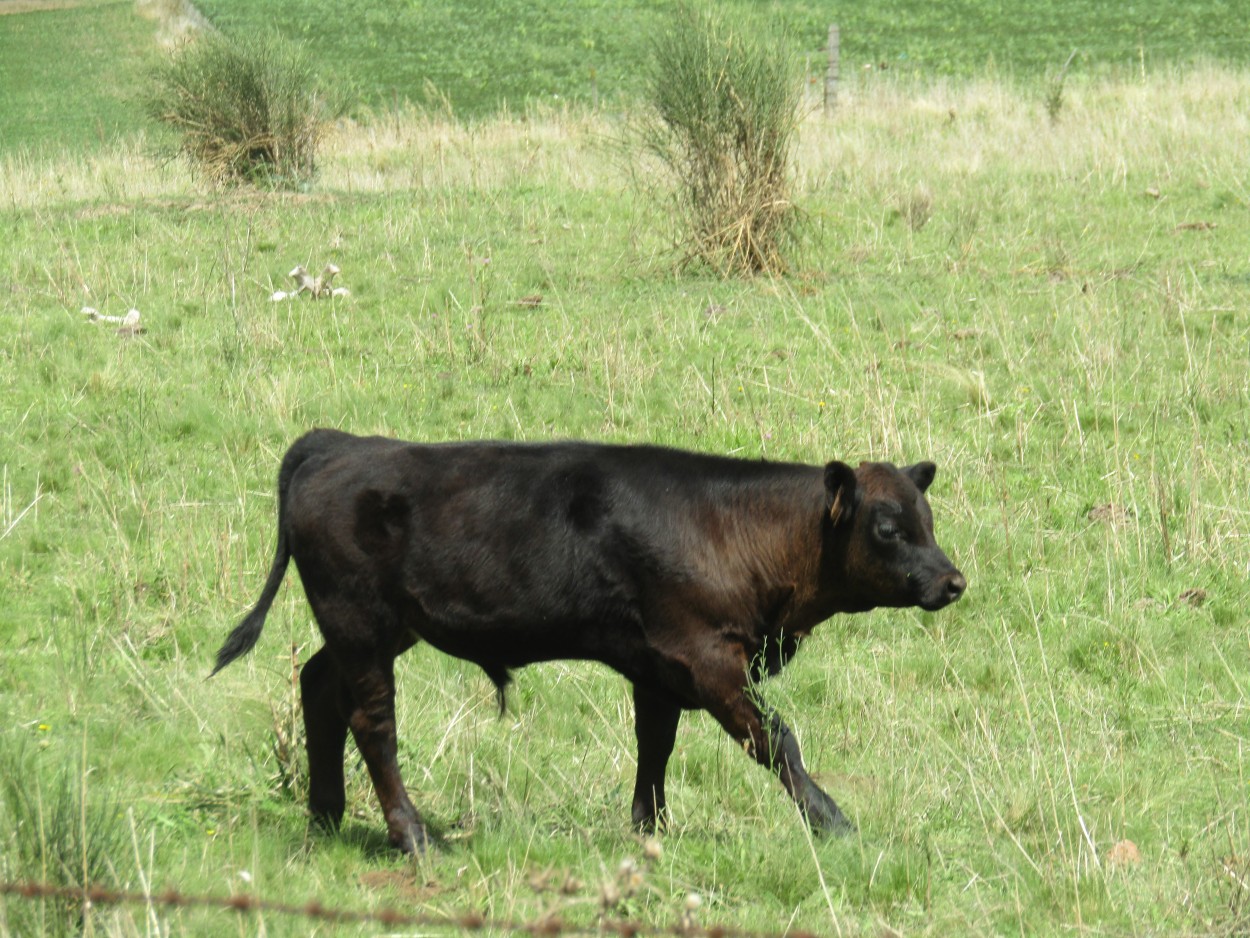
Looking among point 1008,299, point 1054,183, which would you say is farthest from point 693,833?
point 1054,183

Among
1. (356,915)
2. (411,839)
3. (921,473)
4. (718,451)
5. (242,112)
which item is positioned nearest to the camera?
(356,915)

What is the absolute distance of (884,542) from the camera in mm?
5410

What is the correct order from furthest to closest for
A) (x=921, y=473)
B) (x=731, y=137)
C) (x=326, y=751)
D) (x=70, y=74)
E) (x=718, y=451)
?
(x=70, y=74) < (x=731, y=137) < (x=718, y=451) < (x=921, y=473) < (x=326, y=751)

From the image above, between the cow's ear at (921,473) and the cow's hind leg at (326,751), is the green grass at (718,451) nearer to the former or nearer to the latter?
the cow's hind leg at (326,751)

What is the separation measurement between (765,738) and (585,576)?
0.82m

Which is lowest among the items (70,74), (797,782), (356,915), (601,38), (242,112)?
(601,38)

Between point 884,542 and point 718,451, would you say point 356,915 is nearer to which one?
point 884,542

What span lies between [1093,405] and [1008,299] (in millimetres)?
2780

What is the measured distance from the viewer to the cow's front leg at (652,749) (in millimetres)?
5465

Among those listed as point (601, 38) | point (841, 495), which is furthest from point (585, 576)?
point (601, 38)

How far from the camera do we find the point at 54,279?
14.1 metres

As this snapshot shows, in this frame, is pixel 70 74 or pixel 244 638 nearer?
pixel 244 638

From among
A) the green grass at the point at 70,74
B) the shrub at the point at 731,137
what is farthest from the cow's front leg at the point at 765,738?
the green grass at the point at 70,74

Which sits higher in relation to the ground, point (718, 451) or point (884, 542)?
point (884, 542)
